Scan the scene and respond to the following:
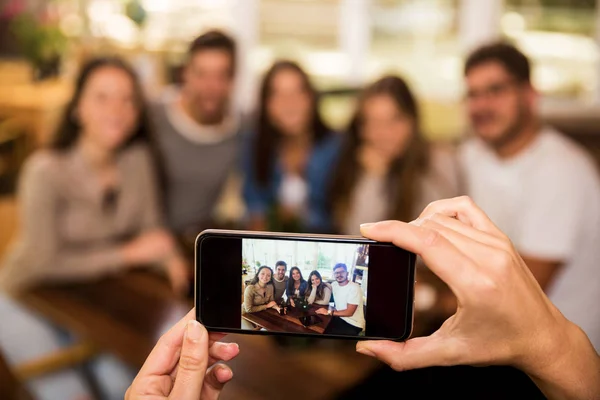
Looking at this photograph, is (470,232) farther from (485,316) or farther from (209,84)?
(209,84)

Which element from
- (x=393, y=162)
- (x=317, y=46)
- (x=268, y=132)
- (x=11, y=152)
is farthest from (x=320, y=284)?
(x=317, y=46)

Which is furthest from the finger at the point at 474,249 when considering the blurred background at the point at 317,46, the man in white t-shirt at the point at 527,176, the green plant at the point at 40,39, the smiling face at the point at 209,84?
the green plant at the point at 40,39

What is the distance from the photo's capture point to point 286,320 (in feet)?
1.37

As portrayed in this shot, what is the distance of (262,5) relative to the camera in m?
3.09

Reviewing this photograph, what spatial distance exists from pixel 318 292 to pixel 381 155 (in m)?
0.96

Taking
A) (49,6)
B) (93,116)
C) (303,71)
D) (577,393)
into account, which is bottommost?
(577,393)

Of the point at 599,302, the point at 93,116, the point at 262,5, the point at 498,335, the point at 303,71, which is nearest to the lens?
the point at 498,335

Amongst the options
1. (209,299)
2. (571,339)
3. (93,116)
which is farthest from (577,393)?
(93,116)

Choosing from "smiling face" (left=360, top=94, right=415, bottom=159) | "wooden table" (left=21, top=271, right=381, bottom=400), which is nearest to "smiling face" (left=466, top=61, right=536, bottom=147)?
"smiling face" (left=360, top=94, right=415, bottom=159)

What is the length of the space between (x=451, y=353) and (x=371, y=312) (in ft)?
0.21

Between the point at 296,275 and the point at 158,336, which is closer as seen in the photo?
the point at 296,275

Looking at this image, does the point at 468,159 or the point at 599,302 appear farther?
the point at 468,159

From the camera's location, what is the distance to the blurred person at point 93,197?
1.20 m

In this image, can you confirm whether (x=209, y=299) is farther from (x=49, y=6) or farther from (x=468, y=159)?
(x=49, y=6)
